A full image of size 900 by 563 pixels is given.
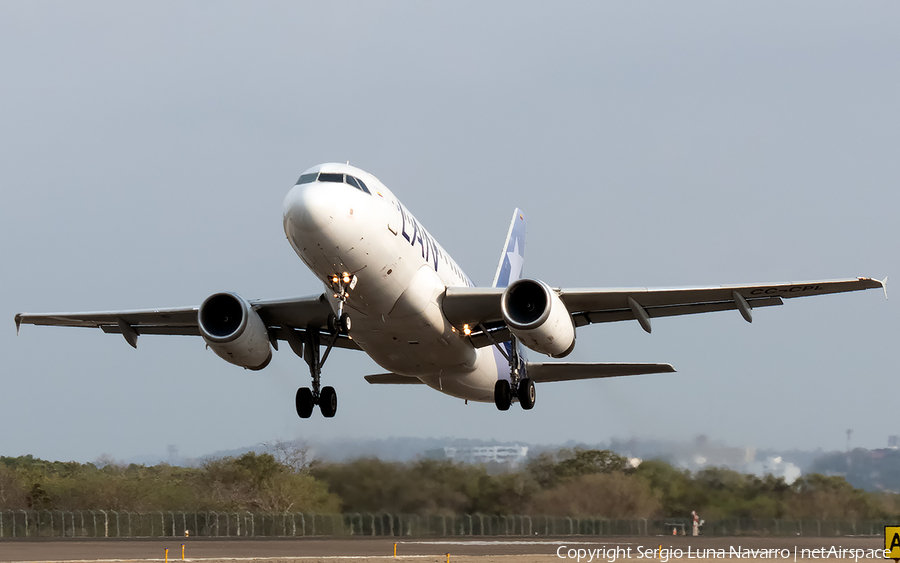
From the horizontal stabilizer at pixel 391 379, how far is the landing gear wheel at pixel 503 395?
11.7 ft

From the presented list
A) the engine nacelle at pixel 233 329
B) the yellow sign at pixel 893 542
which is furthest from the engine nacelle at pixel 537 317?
the yellow sign at pixel 893 542

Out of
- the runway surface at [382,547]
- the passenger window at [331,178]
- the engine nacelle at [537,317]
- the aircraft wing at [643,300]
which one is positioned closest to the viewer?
the passenger window at [331,178]

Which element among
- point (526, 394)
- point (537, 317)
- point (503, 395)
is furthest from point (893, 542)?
point (503, 395)

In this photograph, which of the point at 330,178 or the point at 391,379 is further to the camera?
the point at 391,379

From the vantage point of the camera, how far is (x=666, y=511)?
33.1 m

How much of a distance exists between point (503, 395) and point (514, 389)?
40cm

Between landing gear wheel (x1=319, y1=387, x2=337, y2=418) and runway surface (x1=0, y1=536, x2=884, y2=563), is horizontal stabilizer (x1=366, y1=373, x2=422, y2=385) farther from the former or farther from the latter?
runway surface (x1=0, y1=536, x2=884, y2=563)

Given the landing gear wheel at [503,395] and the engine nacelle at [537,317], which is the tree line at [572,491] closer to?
the landing gear wheel at [503,395]

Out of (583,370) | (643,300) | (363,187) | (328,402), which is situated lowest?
(328,402)

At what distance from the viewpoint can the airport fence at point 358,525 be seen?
32.4 metres

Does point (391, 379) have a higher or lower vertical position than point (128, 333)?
lower

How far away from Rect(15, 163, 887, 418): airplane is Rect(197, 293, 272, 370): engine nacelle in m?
0.03

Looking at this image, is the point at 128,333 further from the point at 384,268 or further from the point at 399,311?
the point at 384,268

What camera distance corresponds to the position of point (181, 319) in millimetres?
25672
